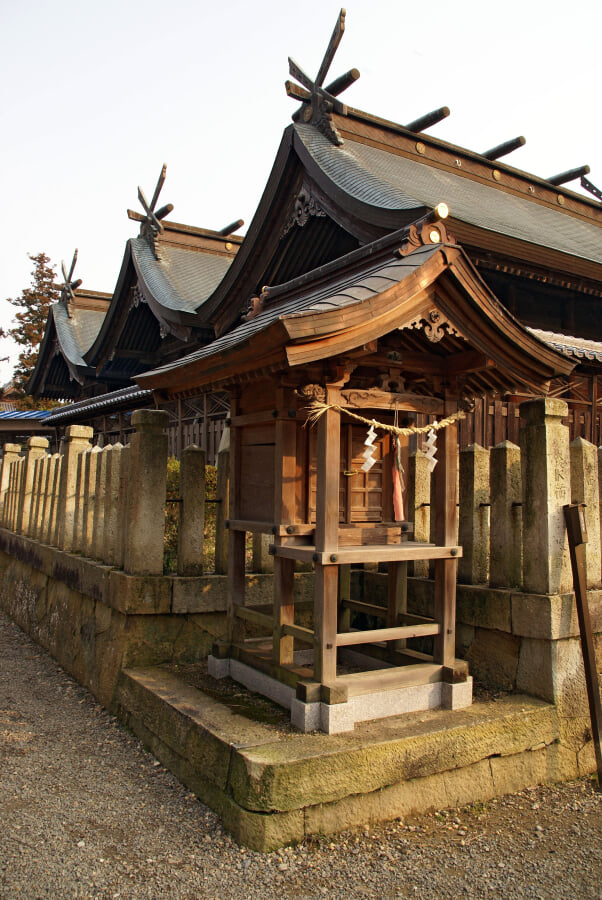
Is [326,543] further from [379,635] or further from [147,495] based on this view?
[147,495]

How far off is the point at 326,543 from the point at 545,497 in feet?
4.85

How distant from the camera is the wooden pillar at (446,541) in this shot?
4.07 meters

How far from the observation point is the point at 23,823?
339cm

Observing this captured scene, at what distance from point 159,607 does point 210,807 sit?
1.68 m

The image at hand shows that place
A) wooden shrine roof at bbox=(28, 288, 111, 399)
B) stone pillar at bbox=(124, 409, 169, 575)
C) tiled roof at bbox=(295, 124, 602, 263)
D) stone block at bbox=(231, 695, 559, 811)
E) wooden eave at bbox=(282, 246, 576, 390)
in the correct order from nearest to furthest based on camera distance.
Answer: stone block at bbox=(231, 695, 559, 811)
wooden eave at bbox=(282, 246, 576, 390)
stone pillar at bbox=(124, 409, 169, 575)
tiled roof at bbox=(295, 124, 602, 263)
wooden shrine roof at bbox=(28, 288, 111, 399)

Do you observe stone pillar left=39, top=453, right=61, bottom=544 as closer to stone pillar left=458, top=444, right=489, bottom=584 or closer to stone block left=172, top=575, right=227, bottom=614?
stone block left=172, top=575, right=227, bottom=614

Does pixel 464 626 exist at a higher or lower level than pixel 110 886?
higher

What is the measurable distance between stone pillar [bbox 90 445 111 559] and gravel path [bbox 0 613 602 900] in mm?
2030

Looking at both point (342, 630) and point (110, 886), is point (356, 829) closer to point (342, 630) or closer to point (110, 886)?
point (110, 886)

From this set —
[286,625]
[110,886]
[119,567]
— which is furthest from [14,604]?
[110,886]

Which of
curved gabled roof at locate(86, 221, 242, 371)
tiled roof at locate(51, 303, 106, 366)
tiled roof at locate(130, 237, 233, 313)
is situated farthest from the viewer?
tiled roof at locate(51, 303, 106, 366)

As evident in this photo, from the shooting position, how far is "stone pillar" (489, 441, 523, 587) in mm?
4398

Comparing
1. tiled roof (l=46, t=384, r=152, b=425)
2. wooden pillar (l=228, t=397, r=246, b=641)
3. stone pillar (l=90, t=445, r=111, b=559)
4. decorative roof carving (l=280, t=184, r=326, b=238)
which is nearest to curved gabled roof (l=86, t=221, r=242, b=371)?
tiled roof (l=46, t=384, r=152, b=425)

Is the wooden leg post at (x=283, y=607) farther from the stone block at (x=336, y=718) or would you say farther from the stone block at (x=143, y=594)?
the stone block at (x=143, y=594)
